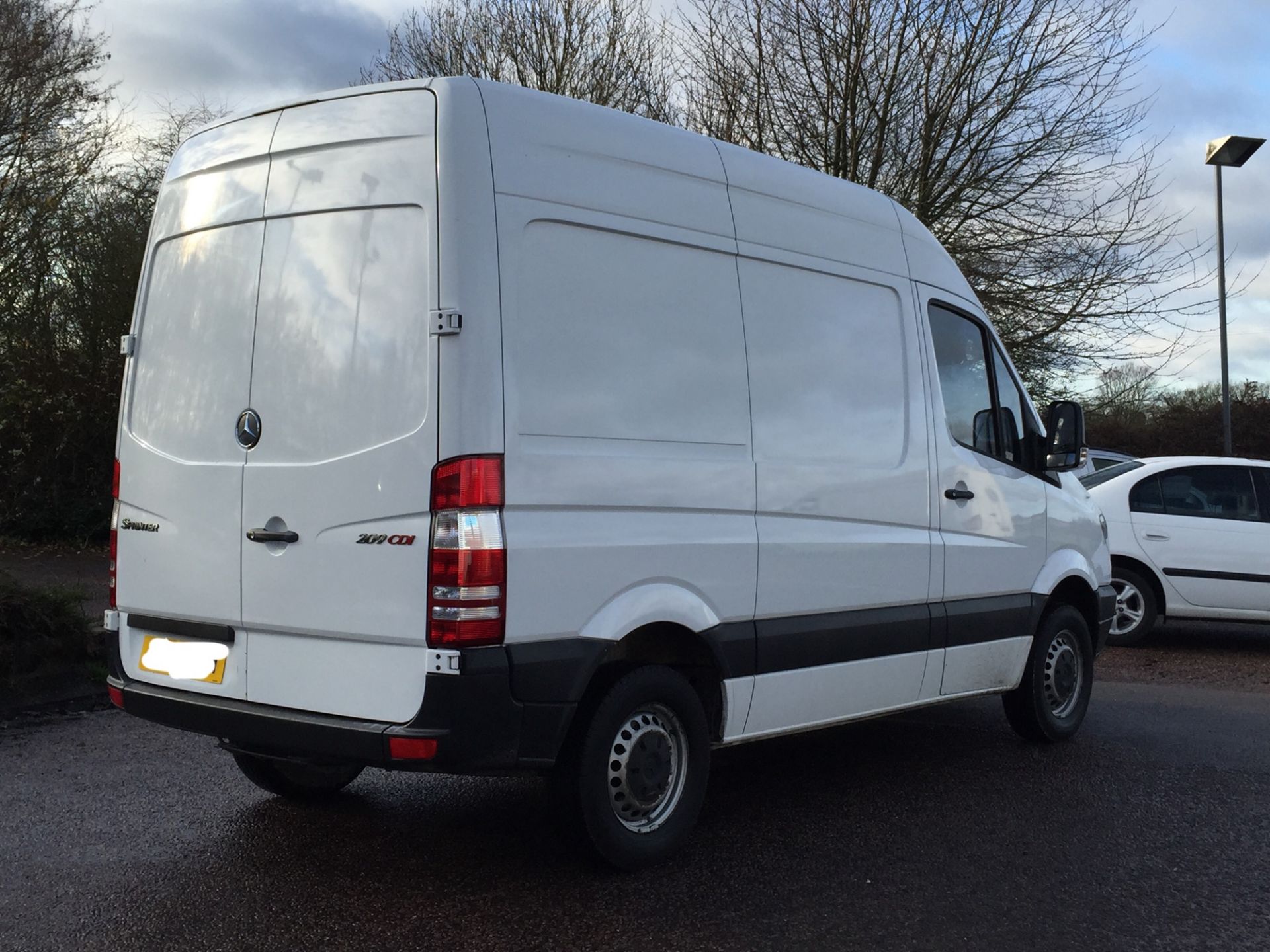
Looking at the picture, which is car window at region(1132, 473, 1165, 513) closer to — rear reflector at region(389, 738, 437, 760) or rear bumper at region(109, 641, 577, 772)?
rear bumper at region(109, 641, 577, 772)

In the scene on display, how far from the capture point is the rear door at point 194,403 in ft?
13.8

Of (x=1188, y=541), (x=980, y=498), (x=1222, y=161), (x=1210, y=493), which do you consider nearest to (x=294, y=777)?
(x=980, y=498)

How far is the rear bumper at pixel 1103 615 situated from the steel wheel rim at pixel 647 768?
3269mm

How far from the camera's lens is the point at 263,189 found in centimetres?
430

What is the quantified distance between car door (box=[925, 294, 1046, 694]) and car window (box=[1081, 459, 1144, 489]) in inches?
178

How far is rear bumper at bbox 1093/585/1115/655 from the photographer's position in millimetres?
6781

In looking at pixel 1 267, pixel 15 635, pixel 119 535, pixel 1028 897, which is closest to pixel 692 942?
pixel 1028 897

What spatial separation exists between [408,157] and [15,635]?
14.5ft

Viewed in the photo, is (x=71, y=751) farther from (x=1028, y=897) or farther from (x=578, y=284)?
(x=1028, y=897)

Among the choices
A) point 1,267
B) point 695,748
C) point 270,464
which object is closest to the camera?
point 270,464

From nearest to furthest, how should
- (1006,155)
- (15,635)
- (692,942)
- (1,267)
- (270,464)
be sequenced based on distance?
(692,942), (270,464), (15,635), (1,267), (1006,155)

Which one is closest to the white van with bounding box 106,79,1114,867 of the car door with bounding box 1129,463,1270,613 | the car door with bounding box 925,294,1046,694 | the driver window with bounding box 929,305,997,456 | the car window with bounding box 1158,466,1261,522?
the car door with bounding box 925,294,1046,694

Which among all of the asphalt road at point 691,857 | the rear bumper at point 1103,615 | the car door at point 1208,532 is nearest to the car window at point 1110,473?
the car door at point 1208,532

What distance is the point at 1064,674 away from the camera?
6555 mm
